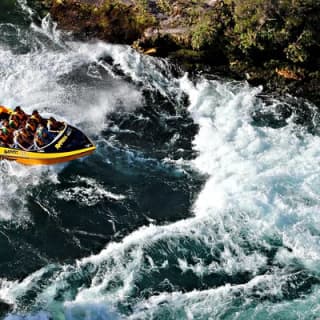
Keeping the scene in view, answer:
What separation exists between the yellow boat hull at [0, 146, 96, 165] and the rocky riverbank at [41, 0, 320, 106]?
5.67 metres

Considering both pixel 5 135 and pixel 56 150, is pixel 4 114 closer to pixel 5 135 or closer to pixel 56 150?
pixel 5 135

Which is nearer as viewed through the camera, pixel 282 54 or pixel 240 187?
pixel 240 187

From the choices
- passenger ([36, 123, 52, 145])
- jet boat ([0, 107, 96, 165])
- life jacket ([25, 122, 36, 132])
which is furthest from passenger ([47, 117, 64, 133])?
life jacket ([25, 122, 36, 132])

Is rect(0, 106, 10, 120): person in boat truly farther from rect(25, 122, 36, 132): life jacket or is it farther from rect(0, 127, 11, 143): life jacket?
rect(25, 122, 36, 132): life jacket

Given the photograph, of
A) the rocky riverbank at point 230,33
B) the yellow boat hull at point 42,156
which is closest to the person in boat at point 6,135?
the yellow boat hull at point 42,156

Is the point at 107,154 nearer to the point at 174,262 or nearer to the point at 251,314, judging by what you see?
the point at 174,262

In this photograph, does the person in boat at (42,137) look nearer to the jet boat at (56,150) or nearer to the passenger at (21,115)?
the jet boat at (56,150)

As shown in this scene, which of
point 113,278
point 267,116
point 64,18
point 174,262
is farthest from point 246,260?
point 64,18

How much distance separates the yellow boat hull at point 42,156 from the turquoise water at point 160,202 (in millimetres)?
347

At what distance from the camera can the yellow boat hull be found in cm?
1725

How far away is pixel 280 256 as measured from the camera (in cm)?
1505

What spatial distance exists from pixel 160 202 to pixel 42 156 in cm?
396

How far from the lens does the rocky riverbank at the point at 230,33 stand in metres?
19.2

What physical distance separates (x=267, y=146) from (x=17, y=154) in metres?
7.88
